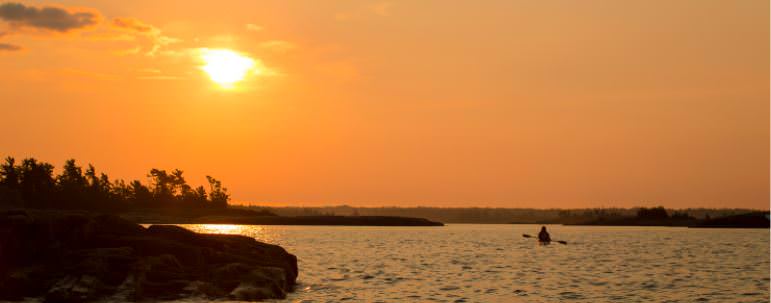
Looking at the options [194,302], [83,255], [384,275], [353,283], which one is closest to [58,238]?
[83,255]

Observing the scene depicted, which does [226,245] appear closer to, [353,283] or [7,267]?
[353,283]

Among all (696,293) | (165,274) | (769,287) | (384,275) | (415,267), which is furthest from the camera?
(415,267)

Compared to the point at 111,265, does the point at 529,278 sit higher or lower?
lower

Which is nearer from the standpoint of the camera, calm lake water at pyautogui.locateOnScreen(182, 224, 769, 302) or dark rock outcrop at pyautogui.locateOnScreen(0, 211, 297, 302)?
dark rock outcrop at pyautogui.locateOnScreen(0, 211, 297, 302)

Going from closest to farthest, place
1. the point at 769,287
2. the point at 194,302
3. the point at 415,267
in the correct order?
the point at 194,302 → the point at 769,287 → the point at 415,267

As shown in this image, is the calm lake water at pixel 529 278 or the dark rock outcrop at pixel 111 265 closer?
the dark rock outcrop at pixel 111 265

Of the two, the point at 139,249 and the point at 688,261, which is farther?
the point at 688,261

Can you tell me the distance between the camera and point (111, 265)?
1770 inches

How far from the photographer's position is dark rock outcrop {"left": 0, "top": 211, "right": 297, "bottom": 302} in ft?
141

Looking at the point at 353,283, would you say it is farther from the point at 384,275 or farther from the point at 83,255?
the point at 83,255

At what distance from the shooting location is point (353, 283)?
Answer: 5544 cm

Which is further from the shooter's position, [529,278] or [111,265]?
[529,278]

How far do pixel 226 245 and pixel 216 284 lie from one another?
7.23 meters

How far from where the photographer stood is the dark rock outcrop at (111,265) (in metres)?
43.0
